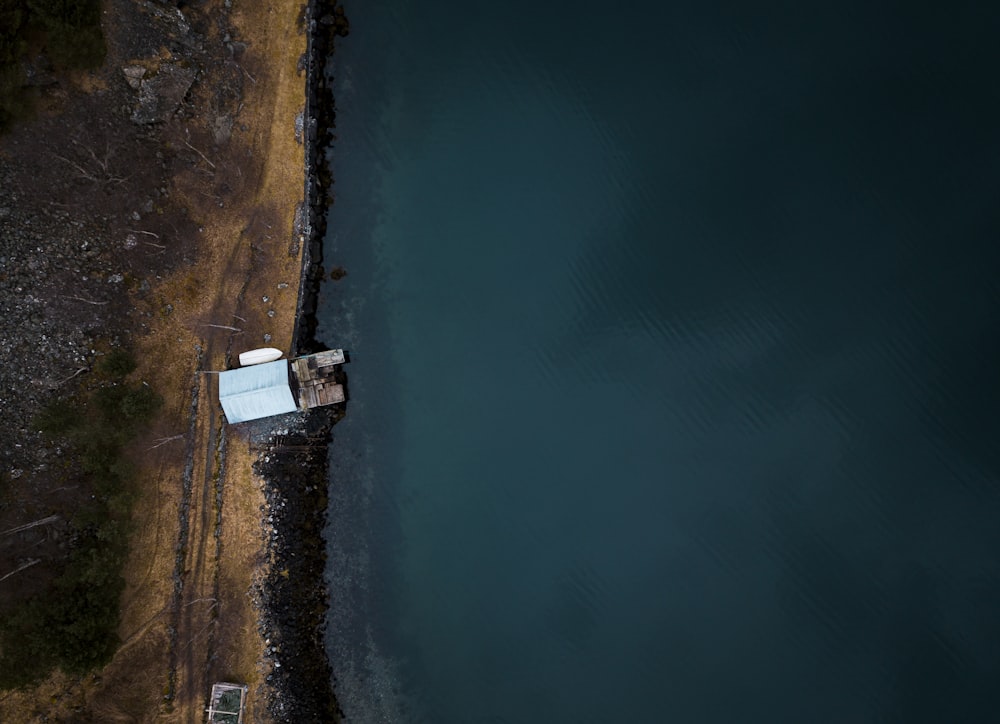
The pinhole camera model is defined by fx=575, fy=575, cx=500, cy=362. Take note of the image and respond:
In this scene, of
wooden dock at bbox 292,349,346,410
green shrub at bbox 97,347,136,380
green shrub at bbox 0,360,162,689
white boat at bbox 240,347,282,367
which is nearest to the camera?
green shrub at bbox 0,360,162,689

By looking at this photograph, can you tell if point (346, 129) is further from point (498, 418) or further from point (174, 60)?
point (498, 418)

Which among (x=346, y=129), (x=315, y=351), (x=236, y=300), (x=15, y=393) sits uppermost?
(x=346, y=129)

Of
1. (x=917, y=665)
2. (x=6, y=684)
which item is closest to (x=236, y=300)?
(x=6, y=684)

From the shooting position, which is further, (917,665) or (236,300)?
(917,665)

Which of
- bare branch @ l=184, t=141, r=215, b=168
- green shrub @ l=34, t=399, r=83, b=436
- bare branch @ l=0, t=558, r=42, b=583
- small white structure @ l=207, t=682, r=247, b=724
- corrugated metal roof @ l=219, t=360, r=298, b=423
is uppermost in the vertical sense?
bare branch @ l=184, t=141, r=215, b=168

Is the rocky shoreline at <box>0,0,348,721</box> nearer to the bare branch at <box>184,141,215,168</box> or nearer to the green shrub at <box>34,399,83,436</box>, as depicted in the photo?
the bare branch at <box>184,141,215,168</box>

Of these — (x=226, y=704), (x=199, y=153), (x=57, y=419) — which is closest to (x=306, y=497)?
(x=226, y=704)

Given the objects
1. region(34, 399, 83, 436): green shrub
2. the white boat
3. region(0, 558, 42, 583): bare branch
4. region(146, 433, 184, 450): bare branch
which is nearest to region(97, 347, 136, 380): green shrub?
region(34, 399, 83, 436): green shrub
